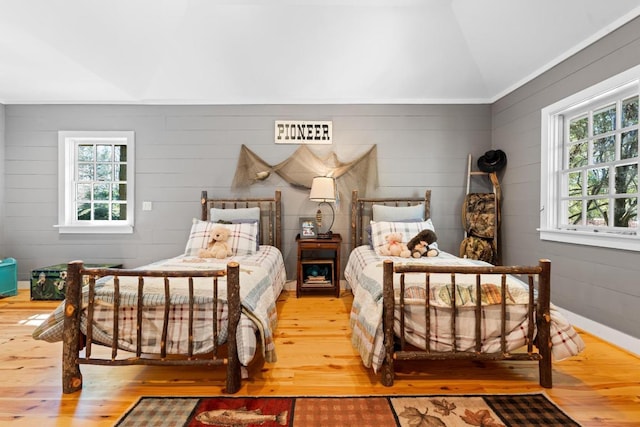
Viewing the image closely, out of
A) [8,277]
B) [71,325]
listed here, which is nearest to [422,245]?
[71,325]

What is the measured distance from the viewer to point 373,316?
1909 mm

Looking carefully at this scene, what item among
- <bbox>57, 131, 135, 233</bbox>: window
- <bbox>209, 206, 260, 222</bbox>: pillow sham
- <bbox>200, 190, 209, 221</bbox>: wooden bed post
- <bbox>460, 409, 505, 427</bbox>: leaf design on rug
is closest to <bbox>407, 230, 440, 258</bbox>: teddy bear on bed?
<bbox>460, 409, 505, 427</bbox>: leaf design on rug

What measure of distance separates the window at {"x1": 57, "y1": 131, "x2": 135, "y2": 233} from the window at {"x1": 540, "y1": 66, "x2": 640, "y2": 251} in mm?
4547

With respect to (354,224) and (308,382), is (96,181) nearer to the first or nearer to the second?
(354,224)

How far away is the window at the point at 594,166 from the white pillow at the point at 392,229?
3.73 feet

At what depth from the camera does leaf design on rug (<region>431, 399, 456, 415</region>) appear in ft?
5.39

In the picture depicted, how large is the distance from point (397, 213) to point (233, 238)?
178 cm

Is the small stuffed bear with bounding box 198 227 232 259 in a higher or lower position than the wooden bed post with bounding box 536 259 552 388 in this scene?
higher

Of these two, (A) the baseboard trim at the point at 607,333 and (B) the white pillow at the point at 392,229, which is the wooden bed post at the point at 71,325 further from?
(A) the baseboard trim at the point at 607,333

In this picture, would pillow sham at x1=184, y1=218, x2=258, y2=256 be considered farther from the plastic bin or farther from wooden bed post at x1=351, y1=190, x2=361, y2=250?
the plastic bin

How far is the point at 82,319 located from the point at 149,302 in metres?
0.39

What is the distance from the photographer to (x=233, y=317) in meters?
1.77

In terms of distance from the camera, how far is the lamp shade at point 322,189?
3659 millimetres

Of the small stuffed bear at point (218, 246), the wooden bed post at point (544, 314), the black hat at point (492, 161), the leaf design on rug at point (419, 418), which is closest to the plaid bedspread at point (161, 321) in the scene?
the leaf design on rug at point (419, 418)
